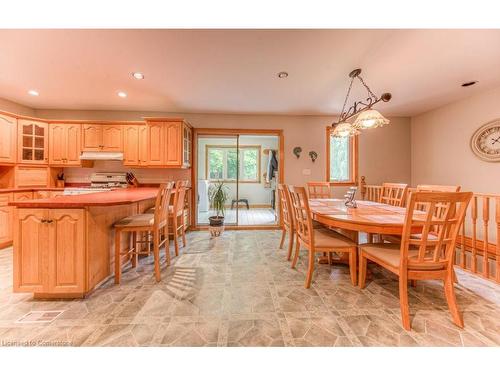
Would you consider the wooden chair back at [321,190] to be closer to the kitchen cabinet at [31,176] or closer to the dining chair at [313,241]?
the dining chair at [313,241]

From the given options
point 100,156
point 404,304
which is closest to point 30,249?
point 100,156

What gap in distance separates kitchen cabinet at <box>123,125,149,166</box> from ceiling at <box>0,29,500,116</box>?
0.49 meters

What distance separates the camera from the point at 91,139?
3768mm

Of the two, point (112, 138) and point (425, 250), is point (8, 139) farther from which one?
point (425, 250)

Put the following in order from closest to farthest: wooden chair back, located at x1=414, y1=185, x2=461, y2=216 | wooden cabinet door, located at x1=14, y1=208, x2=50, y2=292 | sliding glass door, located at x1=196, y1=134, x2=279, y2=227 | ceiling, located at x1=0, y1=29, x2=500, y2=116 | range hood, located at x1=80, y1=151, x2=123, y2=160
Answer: wooden cabinet door, located at x1=14, y1=208, x2=50, y2=292 < ceiling, located at x1=0, y1=29, x2=500, y2=116 < wooden chair back, located at x1=414, y1=185, x2=461, y2=216 < range hood, located at x1=80, y1=151, x2=123, y2=160 < sliding glass door, located at x1=196, y1=134, x2=279, y2=227

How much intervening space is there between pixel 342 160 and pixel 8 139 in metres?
6.15

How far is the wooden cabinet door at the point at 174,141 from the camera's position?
371 centimetres

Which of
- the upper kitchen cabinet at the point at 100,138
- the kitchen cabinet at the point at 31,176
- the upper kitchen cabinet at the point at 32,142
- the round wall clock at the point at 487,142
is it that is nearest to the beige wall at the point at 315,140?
the upper kitchen cabinet at the point at 100,138

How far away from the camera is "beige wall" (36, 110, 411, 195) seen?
14.0 ft

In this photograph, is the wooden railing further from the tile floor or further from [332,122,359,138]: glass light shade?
[332,122,359,138]: glass light shade

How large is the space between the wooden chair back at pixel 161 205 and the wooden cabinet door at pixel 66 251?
2.00ft

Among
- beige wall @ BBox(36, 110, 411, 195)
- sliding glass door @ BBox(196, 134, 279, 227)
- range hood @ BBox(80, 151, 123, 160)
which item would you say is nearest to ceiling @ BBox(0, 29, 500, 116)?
beige wall @ BBox(36, 110, 411, 195)

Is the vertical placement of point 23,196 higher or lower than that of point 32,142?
lower
